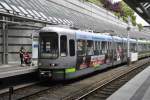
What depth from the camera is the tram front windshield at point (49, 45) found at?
58.9 ft

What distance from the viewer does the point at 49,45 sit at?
1817cm

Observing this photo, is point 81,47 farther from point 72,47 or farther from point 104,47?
point 104,47

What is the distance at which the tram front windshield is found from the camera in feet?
58.9

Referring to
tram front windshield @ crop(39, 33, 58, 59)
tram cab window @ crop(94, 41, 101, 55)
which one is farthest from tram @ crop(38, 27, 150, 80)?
tram cab window @ crop(94, 41, 101, 55)

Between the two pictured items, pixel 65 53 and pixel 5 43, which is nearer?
pixel 65 53

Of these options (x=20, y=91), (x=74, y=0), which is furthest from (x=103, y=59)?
(x=74, y=0)

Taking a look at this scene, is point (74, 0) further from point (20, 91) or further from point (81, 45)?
point (20, 91)

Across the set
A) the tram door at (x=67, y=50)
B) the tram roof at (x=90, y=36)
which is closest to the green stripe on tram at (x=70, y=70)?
the tram door at (x=67, y=50)

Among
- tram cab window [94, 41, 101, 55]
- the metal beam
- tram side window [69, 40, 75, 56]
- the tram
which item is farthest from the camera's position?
the metal beam

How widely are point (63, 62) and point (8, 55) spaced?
29.5ft

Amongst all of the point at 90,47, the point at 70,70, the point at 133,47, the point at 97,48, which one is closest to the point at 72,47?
Answer: the point at 70,70

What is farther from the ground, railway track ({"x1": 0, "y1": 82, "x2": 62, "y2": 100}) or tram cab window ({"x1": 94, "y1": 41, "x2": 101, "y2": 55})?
tram cab window ({"x1": 94, "y1": 41, "x2": 101, "y2": 55})

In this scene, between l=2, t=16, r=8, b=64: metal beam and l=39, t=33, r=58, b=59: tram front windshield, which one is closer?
l=39, t=33, r=58, b=59: tram front windshield

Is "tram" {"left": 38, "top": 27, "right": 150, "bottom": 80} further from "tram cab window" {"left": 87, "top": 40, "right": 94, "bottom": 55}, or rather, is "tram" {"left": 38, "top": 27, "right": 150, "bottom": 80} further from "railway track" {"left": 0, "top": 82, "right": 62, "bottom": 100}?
"railway track" {"left": 0, "top": 82, "right": 62, "bottom": 100}
